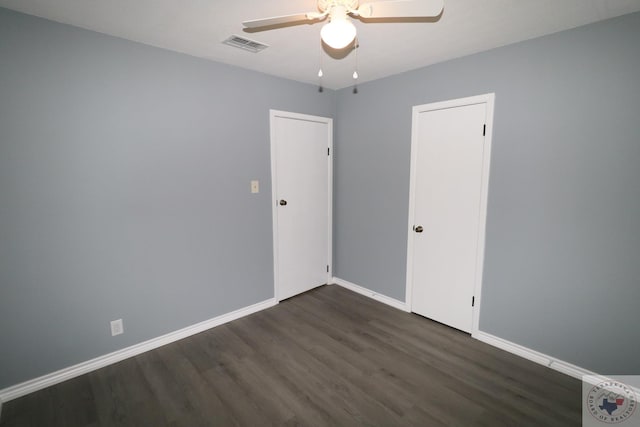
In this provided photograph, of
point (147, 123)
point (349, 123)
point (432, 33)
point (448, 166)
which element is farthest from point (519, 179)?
point (147, 123)

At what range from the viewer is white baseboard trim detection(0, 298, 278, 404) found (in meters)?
2.14

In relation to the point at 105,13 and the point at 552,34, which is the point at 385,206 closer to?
the point at 552,34

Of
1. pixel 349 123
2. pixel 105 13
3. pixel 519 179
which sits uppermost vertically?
pixel 105 13

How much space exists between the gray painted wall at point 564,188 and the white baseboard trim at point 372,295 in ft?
2.84

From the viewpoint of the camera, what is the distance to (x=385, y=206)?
11.4ft

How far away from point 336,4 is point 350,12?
0.09m

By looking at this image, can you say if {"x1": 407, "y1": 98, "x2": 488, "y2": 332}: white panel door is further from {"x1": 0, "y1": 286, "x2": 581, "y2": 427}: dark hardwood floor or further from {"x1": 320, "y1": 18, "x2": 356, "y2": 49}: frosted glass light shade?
{"x1": 320, "y1": 18, "x2": 356, "y2": 49}: frosted glass light shade

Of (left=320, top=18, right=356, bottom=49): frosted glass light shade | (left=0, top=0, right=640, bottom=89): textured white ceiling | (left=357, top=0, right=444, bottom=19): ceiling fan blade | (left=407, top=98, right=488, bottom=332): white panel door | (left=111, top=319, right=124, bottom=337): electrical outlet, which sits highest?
(left=0, top=0, right=640, bottom=89): textured white ceiling

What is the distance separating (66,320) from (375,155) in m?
3.09

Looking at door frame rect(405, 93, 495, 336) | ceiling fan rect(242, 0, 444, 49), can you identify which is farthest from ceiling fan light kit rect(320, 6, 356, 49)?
door frame rect(405, 93, 495, 336)

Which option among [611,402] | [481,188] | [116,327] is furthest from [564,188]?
[116,327]

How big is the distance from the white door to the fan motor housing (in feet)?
5.80

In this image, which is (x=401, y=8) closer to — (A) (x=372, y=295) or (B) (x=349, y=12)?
(B) (x=349, y=12)

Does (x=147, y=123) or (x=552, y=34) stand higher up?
(x=552, y=34)
